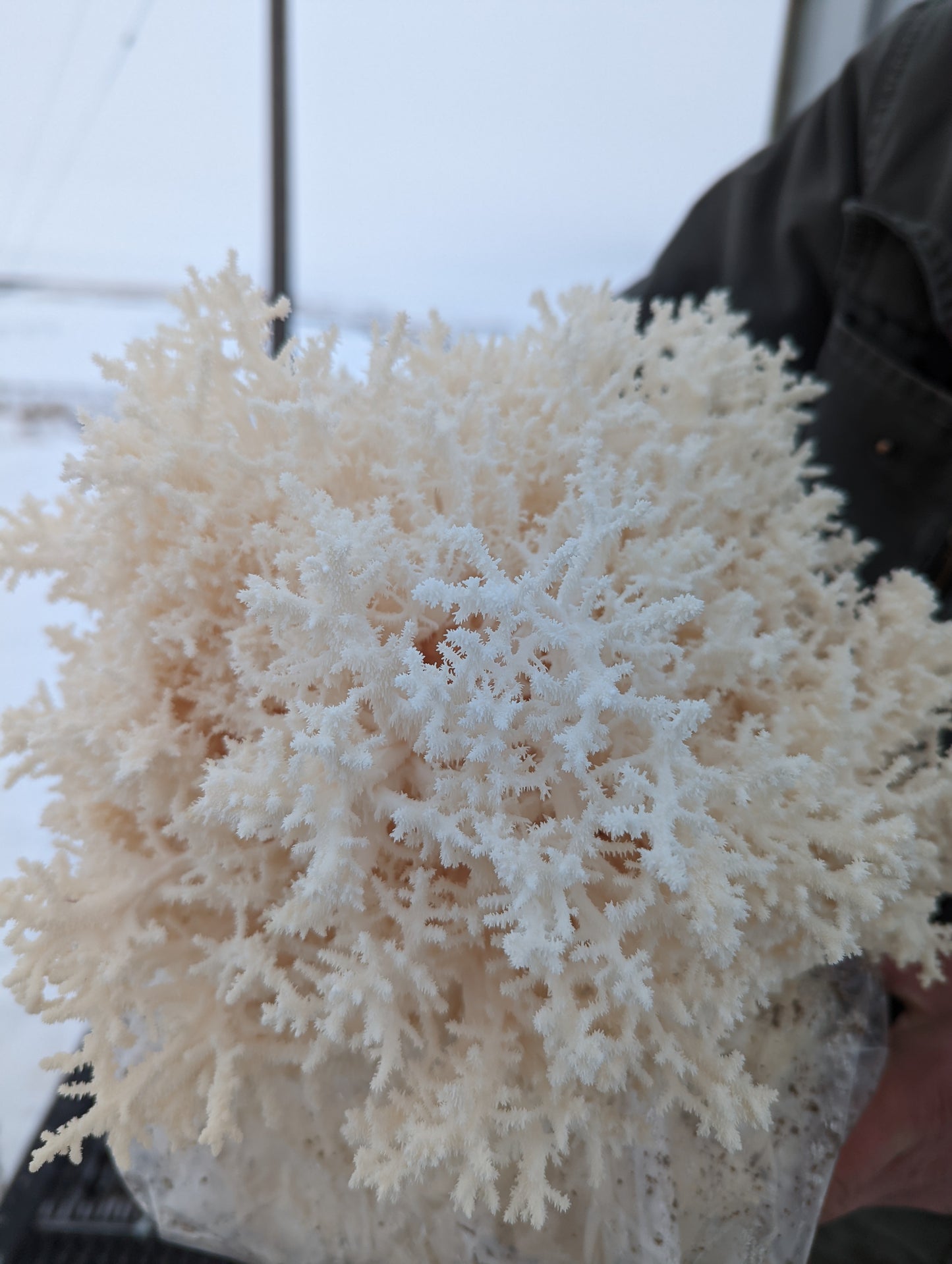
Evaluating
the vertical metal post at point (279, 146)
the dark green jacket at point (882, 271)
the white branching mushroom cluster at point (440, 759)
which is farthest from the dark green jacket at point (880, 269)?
the vertical metal post at point (279, 146)

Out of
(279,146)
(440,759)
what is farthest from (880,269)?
(279,146)

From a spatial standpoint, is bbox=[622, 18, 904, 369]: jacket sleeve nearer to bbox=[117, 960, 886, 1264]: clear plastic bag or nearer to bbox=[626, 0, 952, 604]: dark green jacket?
bbox=[626, 0, 952, 604]: dark green jacket

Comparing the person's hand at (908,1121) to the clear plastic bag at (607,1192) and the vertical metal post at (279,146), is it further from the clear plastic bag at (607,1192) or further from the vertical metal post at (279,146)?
the vertical metal post at (279,146)

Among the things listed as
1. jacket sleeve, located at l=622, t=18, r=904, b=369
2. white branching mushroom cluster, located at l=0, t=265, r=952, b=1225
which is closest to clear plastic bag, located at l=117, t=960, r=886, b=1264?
white branching mushroom cluster, located at l=0, t=265, r=952, b=1225

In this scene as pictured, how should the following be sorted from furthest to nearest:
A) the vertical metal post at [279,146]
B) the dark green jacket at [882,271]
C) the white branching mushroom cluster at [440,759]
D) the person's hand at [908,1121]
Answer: the vertical metal post at [279,146]
the dark green jacket at [882,271]
the person's hand at [908,1121]
the white branching mushroom cluster at [440,759]

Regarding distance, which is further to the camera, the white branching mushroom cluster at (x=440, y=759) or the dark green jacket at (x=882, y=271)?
the dark green jacket at (x=882, y=271)

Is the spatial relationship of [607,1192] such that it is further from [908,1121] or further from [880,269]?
[880,269]

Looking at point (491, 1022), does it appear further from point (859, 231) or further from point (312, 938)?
point (859, 231)
